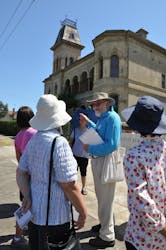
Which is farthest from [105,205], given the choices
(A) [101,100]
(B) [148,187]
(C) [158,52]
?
(C) [158,52]

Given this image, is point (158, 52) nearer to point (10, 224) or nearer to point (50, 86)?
point (50, 86)

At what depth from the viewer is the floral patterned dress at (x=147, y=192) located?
5.01ft

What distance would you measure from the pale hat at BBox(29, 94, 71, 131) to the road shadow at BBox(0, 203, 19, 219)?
9.88 ft

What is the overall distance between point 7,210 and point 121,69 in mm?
22093

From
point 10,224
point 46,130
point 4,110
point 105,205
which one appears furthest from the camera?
point 4,110

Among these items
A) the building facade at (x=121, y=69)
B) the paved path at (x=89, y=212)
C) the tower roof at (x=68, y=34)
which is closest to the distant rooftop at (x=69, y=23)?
the tower roof at (x=68, y=34)

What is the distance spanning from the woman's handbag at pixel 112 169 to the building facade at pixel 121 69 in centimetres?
2125

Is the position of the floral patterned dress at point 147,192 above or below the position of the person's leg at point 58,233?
above

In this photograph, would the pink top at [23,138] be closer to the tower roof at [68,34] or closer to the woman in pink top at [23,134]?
the woman in pink top at [23,134]

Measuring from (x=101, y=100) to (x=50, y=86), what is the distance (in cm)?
3657

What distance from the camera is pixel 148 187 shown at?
62.5 inches

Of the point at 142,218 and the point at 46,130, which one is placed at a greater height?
the point at 46,130

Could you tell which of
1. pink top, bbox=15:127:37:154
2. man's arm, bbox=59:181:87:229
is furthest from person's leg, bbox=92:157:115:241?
man's arm, bbox=59:181:87:229

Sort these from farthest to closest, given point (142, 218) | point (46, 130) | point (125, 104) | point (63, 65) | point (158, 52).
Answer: point (63, 65) < point (158, 52) < point (125, 104) < point (46, 130) < point (142, 218)
